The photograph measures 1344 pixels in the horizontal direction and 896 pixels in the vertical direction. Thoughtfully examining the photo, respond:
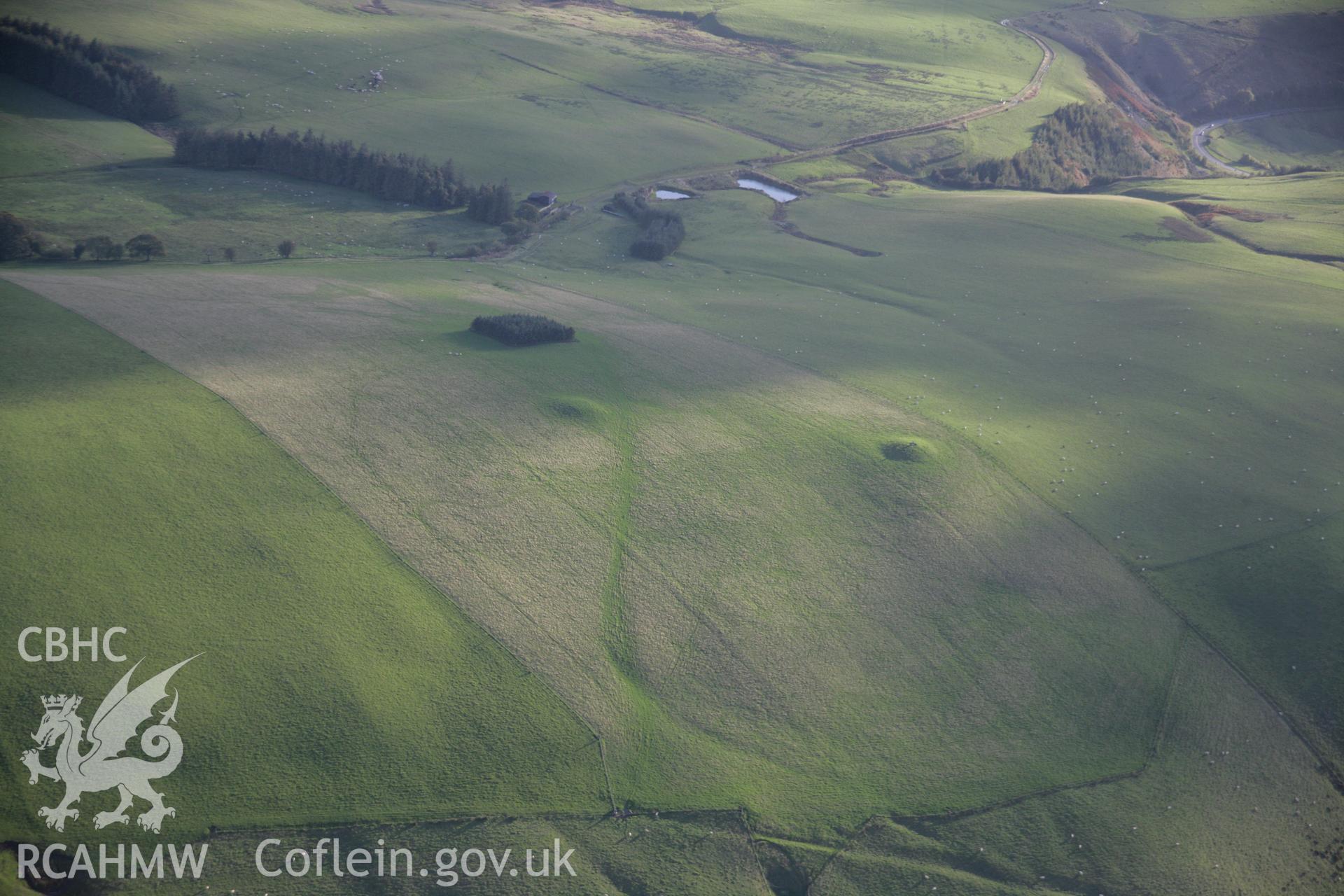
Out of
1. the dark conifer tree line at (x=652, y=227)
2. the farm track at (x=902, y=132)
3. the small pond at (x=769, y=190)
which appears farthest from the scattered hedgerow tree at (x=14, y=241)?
the farm track at (x=902, y=132)

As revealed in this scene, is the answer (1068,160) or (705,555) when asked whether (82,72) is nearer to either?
(705,555)

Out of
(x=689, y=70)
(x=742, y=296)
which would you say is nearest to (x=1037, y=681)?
(x=742, y=296)

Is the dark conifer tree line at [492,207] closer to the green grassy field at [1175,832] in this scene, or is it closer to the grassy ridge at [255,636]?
the grassy ridge at [255,636]

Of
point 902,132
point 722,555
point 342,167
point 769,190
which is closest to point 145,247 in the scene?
point 342,167

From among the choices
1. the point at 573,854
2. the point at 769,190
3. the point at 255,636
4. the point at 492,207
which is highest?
the point at 769,190

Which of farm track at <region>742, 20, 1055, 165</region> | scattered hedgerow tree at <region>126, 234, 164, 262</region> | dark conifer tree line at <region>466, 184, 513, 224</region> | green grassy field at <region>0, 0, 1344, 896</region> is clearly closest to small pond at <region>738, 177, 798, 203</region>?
farm track at <region>742, 20, 1055, 165</region>

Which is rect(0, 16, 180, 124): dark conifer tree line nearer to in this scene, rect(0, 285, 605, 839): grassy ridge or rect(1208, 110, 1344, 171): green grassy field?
rect(0, 285, 605, 839): grassy ridge
